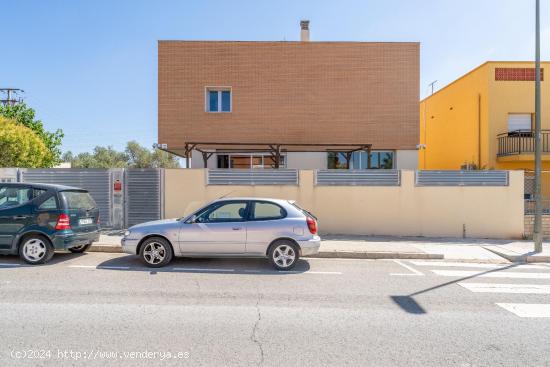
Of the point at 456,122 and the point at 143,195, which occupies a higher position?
the point at 456,122

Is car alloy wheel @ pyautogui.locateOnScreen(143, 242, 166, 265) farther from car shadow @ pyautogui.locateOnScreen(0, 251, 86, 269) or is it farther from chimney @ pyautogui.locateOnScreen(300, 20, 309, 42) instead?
chimney @ pyautogui.locateOnScreen(300, 20, 309, 42)

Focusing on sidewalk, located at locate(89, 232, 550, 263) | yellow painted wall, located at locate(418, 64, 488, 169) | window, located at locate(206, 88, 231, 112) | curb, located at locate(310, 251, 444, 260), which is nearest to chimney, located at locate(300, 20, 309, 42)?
window, located at locate(206, 88, 231, 112)

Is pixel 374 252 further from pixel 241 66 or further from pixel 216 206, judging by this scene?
pixel 241 66

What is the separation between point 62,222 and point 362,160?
12.7 m

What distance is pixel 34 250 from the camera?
6797mm

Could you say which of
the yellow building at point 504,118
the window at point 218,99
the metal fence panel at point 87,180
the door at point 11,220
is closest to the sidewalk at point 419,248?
the metal fence panel at point 87,180

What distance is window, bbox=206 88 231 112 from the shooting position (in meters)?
15.3

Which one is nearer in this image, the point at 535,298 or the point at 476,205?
the point at 535,298

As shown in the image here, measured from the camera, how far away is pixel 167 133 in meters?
15.0

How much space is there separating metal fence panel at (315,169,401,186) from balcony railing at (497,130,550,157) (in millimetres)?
9015

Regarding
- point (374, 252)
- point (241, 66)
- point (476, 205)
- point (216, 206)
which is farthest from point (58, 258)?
point (476, 205)

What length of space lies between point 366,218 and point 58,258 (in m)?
8.61

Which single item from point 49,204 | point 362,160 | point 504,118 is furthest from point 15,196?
point 504,118

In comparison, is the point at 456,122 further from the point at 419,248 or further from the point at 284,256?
the point at 284,256
